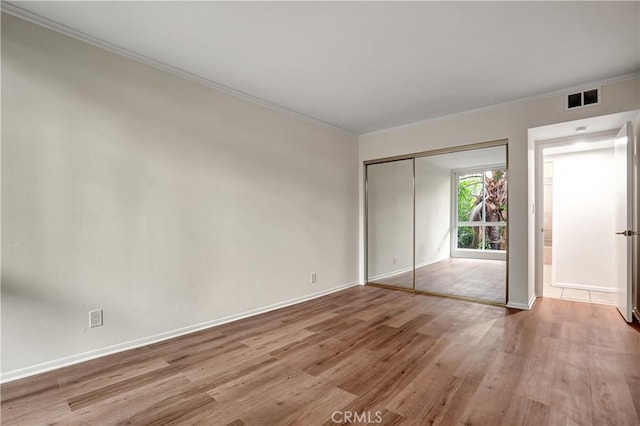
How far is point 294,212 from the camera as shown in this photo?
160 inches

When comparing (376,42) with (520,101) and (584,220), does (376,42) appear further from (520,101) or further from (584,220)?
(584,220)

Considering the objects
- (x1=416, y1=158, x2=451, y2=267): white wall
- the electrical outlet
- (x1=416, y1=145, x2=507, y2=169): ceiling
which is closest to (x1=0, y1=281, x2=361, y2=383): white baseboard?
the electrical outlet

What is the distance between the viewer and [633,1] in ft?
6.66

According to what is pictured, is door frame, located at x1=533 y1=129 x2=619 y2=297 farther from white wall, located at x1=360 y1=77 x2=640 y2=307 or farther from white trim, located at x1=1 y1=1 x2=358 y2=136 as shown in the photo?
white trim, located at x1=1 y1=1 x2=358 y2=136

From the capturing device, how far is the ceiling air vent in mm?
3240

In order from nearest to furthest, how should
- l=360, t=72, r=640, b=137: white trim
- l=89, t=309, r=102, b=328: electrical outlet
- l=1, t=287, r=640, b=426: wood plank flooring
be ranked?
1. l=1, t=287, r=640, b=426: wood plank flooring
2. l=89, t=309, r=102, b=328: electrical outlet
3. l=360, t=72, r=640, b=137: white trim

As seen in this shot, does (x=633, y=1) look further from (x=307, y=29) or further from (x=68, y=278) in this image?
(x=68, y=278)

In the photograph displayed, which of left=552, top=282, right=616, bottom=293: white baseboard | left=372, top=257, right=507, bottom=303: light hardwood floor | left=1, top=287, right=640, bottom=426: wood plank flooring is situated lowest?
left=1, top=287, right=640, bottom=426: wood plank flooring

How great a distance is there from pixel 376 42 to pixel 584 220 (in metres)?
4.28

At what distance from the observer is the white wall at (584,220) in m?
4.30

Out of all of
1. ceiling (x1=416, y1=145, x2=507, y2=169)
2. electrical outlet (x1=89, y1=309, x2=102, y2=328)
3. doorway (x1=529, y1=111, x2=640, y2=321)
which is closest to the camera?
electrical outlet (x1=89, y1=309, x2=102, y2=328)

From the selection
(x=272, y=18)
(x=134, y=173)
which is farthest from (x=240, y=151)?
(x=272, y=18)

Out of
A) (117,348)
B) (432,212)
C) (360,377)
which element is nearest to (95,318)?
(117,348)

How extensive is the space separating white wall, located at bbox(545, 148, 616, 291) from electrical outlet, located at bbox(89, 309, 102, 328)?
19.6 ft
